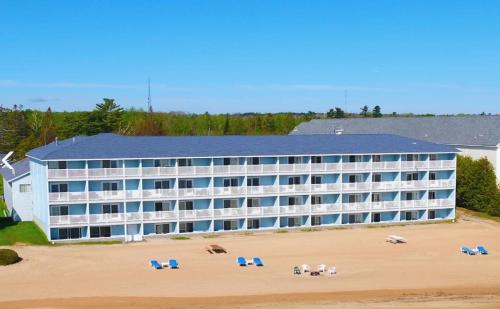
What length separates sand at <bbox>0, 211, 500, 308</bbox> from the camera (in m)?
43.2

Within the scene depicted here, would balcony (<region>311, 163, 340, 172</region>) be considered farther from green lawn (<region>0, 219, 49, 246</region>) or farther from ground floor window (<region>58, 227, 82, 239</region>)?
green lawn (<region>0, 219, 49, 246</region>)

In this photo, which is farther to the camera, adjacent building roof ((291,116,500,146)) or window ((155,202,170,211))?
adjacent building roof ((291,116,500,146))

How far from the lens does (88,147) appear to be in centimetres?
6362

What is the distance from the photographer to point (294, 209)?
227ft

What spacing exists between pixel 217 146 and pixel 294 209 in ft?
37.4

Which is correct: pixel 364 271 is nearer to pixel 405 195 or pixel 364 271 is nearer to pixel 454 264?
pixel 454 264

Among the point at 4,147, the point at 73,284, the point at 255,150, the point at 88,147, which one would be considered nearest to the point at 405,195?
the point at 255,150

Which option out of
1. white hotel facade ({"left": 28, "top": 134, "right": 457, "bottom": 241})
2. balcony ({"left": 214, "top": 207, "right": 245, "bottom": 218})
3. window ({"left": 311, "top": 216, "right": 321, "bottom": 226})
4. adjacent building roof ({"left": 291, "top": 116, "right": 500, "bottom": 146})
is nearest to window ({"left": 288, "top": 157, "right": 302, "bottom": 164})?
white hotel facade ({"left": 28, "top": 134, "right": 457, "bottom": 241})

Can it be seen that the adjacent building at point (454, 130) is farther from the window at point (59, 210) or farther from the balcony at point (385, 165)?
the window at point (59, 210)

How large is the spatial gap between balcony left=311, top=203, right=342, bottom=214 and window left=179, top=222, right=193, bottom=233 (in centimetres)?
1431

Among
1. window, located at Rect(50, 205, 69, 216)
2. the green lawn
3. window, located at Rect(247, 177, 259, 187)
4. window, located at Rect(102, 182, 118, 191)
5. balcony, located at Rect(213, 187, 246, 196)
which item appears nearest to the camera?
the green lawn

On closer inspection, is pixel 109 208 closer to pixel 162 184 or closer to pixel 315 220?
pixel 162 184

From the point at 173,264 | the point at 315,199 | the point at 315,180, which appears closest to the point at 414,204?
the point at 315,199

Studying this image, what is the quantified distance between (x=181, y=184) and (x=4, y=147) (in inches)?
3359
